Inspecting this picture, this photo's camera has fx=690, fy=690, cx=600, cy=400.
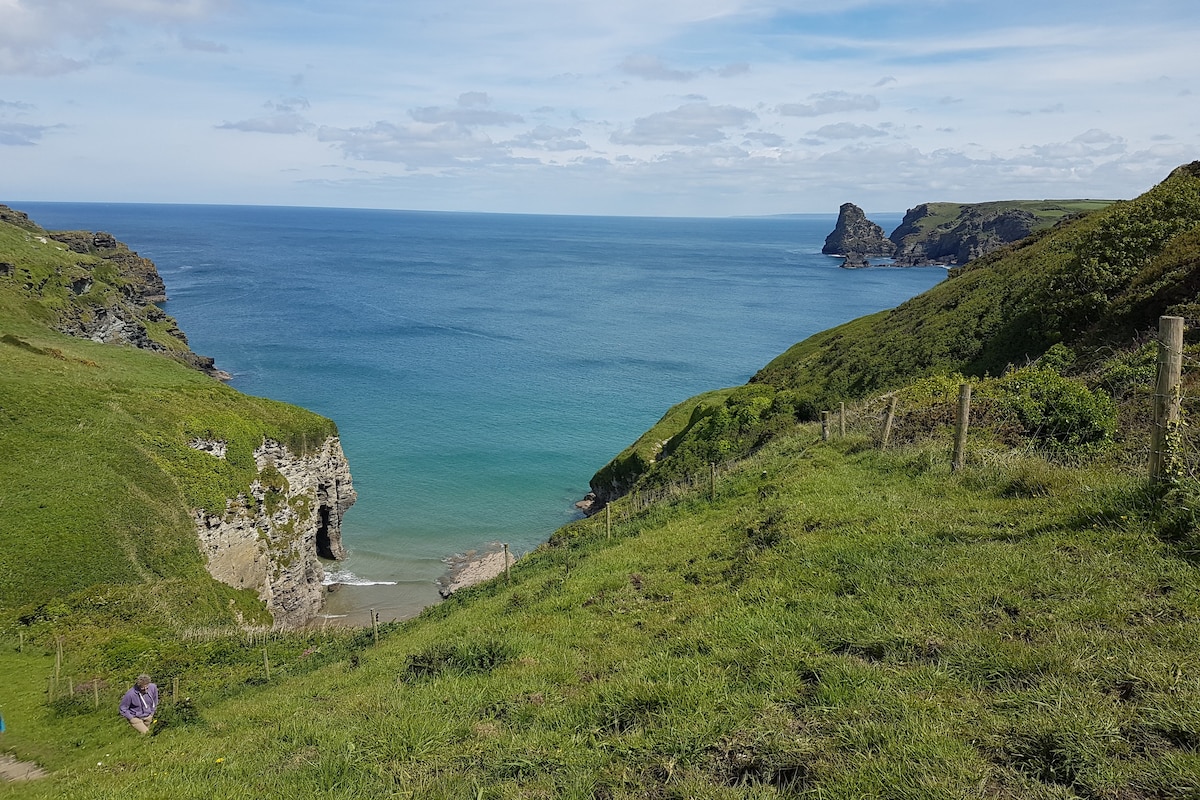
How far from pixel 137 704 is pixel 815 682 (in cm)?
1750

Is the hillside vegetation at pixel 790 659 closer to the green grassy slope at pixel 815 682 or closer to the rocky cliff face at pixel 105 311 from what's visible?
the green grassy slope at pixel 815 682

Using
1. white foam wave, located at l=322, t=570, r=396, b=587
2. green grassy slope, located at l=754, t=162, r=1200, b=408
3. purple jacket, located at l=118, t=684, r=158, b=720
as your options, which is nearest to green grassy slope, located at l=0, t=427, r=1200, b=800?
purple jacket, located at l=118, t=684, r=158, b=720

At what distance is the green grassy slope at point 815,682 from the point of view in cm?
755

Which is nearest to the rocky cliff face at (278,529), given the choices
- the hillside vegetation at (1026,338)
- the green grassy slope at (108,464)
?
the green grassy slope at (108,464)

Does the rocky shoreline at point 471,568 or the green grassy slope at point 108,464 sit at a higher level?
the green grassy slope at point 108,464

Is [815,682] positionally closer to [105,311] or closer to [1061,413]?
[1061,413]

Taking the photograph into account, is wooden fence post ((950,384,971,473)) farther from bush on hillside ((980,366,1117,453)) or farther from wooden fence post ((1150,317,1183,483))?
wooden fence post ((1150,317,1183,483))

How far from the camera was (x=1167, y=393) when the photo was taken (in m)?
11.2

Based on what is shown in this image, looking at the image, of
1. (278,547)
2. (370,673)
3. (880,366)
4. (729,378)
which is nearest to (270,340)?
(729,378)

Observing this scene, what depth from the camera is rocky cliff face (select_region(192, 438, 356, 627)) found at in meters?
39.6

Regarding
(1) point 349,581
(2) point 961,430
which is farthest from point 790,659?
(1) point 349,581

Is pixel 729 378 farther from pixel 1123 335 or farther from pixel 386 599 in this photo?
pixel 1123 335

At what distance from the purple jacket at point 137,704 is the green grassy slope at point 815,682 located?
78cm

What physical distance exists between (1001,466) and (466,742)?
13.2 metres
